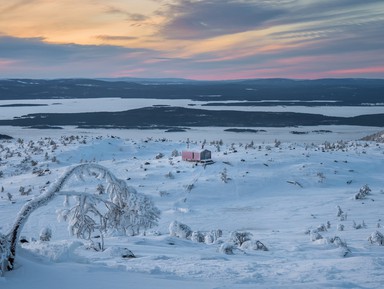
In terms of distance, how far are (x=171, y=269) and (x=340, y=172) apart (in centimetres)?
1583

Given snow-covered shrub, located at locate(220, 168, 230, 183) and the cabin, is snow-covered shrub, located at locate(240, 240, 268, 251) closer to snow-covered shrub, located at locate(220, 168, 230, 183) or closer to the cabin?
snow-covered shrub, located at locate(220, 168, 230, 183)

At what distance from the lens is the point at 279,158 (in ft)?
73.7

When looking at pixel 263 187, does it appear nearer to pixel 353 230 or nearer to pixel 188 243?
pixel 353 230

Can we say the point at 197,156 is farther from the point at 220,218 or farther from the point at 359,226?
the point at 359,226

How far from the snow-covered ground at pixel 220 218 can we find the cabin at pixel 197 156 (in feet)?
1.19

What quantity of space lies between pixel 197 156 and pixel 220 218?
270 inches

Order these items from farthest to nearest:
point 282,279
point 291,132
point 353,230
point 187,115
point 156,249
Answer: point 187,115
point 291,132
point 353,230
point 156,249
point 282,279

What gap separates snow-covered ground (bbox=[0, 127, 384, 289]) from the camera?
21.0 ft

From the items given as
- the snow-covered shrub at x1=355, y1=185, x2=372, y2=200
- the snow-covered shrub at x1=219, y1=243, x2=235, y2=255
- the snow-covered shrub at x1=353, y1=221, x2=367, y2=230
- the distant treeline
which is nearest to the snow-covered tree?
the snow-covered shrub at x1=219, y1=243, x2=235, y2=255

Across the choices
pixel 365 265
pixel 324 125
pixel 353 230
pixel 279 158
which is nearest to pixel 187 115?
pixel 324 125

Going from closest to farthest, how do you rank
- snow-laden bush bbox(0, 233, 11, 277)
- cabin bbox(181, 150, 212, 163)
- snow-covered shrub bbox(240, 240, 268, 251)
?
1. snow-laden bush bbox(0, 233, 11, 277)
2. snow-covered shrub bbox(240, 240, 268, 251)
3. cabin bbox(181, 150, 212, 163)

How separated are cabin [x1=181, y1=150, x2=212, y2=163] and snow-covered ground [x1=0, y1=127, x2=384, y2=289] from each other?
1.19 feet

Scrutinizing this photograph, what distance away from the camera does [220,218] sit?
15125 millimetres

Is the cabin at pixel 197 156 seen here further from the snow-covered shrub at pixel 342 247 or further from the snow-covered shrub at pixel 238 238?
the snow-covered shrub at pixel 342 247
